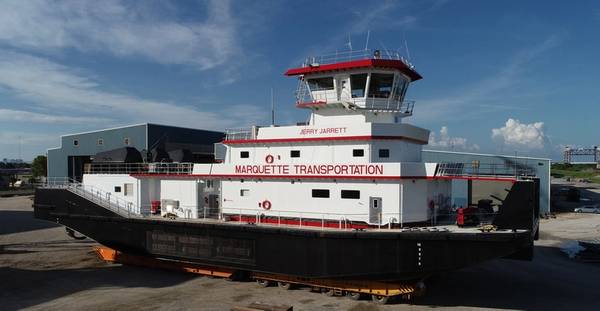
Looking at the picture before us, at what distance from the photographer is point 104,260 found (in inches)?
615

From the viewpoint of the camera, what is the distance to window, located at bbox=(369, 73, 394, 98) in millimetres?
11785

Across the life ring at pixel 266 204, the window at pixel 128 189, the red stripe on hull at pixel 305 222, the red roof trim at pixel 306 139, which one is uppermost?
the red roof trim at pixel 306 139

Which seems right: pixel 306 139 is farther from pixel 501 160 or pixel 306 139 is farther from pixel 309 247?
pixel 501 160

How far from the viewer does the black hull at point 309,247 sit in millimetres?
9344

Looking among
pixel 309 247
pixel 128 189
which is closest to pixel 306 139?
pixel 309 247

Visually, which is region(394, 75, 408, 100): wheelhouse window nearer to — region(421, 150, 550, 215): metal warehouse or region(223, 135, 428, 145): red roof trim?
region(223, 135, 428, 145): red roof trim

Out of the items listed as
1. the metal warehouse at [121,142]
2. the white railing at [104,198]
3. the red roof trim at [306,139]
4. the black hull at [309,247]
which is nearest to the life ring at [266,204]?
the black hull at [309,247]

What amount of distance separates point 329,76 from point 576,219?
24.2 meters

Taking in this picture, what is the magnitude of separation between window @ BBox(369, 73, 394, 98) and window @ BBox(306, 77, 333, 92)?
4.11 feet

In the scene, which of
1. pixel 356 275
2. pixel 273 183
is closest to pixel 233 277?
pixel 273 183

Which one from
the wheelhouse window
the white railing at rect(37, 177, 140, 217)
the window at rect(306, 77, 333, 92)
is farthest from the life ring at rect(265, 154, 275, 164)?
the white railing at rect(37, 177, 140, 217)

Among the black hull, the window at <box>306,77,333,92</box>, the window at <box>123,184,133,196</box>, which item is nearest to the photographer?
the black hull

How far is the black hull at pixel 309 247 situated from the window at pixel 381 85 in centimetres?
424

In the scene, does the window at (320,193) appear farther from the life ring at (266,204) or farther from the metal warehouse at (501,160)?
the metal warehouse at (501,160)
